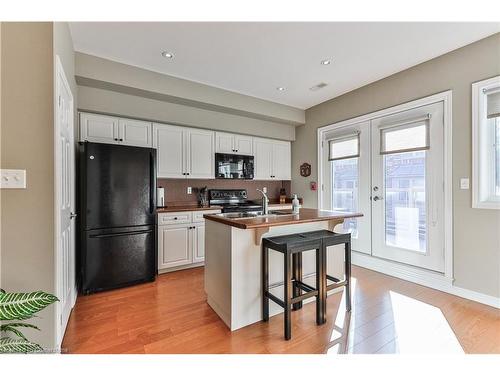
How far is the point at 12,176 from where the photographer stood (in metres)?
1.42

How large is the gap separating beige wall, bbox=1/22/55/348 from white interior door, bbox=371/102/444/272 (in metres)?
3.59

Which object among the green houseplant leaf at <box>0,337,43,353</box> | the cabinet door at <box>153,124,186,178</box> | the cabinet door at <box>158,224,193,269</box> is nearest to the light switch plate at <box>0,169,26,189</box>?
the green houseplant leaf at <box>0,337,43,353</box>

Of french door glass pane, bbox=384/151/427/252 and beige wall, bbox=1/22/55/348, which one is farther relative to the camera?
french door glass pane, bbox=384/151/427/252

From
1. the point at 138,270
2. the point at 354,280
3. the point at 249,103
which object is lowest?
the point at 354,280

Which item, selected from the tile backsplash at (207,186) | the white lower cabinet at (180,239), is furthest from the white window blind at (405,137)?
the white lower cabinet at (180,239)

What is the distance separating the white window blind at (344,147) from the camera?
3717mm

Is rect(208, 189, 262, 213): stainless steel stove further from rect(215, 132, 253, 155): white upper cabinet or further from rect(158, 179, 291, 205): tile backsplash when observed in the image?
rect(215, 132, 253, 155): white upper cabinet

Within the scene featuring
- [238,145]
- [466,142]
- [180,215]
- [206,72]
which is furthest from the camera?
[238,145]

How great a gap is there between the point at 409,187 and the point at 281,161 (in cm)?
226

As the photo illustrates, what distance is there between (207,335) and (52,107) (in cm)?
194

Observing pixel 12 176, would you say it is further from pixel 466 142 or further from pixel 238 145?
pixel 466 142

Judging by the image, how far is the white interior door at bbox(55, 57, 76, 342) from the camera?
1.60 meters
